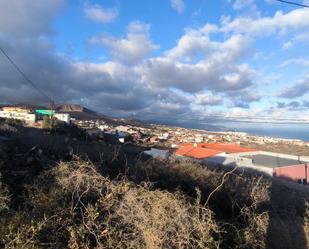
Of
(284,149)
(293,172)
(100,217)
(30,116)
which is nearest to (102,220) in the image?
(100,217)

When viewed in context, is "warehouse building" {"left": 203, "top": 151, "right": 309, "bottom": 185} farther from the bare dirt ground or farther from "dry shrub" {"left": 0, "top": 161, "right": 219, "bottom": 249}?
"dry shrub" {"left": 0, "top": 161, "right": 219, "bottom": 249}

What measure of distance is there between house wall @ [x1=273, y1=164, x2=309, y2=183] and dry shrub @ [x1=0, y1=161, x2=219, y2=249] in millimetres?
29909

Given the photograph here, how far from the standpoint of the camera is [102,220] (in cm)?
598

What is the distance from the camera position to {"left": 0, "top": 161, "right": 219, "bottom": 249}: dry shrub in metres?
5.24

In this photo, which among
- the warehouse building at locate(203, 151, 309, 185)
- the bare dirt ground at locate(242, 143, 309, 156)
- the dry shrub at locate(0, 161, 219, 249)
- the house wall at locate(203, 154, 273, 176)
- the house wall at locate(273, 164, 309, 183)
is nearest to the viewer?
the dry shrub at locate(0, 161, 219, 249)

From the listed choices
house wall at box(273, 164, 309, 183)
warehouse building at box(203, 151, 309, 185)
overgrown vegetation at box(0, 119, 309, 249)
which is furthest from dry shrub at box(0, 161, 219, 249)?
house wall at box(273, 164, 309, 183)

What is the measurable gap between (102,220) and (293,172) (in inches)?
1386

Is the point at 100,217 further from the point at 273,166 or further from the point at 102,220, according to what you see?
the point at 273,166

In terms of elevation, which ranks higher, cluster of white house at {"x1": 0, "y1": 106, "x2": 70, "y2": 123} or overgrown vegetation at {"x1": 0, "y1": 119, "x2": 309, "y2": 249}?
cluster of white house at {"x1": 0, "y1": 106, "x2": 70, "y2": 123}

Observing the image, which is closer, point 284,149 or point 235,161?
point 235,161

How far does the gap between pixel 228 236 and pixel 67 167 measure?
3563 mm

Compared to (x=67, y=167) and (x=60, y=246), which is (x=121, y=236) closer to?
(x=60, y=246)

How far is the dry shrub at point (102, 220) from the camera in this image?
17.2 feet

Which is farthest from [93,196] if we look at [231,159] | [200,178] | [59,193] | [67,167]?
[231,159]
